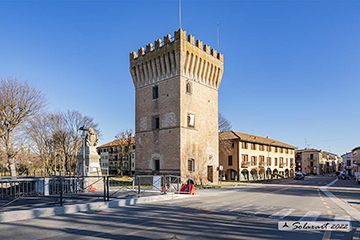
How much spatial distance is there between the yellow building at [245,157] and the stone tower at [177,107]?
13.5 m

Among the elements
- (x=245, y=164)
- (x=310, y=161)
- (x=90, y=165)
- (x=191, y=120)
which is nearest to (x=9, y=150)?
(x=90, y=165)

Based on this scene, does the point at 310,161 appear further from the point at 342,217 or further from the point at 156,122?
the point at 342,217

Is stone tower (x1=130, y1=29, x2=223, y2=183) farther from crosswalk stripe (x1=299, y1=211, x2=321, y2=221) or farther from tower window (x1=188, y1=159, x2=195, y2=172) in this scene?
crosswalk stripe (x1=299, y1=211, x2=321, y2=221)

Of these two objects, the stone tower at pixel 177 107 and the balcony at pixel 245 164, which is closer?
the stone tower at pixel 177 107

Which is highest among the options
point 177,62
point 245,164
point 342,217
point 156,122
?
point 177,62

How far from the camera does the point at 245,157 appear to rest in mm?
51000

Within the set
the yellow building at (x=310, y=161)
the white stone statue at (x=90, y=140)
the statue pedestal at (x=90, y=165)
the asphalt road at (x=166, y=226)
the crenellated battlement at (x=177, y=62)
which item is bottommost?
the yellow building at (x=310, y=161)

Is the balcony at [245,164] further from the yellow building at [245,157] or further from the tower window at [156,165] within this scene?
the tower window at [156,165]

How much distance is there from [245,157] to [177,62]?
27110 mm

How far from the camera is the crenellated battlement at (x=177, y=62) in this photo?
1268 inches

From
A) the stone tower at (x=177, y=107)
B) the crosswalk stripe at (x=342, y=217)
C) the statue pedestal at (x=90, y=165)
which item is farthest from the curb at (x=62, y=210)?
the stone tower at (x=177, y=107)

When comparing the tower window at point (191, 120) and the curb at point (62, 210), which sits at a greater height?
the tower window at point (191, 120)

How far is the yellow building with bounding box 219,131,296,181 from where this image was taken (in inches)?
1951

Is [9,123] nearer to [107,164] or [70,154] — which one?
[70,154]
